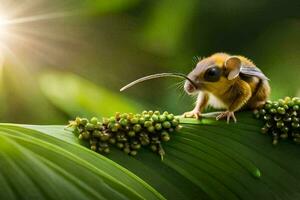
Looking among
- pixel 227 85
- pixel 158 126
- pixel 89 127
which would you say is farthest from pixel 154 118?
pixel 227 85

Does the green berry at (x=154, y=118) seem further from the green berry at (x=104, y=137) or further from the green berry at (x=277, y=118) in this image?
the green berry at (x=277, y=118)

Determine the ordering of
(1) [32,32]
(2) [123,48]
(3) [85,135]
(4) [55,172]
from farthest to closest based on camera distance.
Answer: (2) [123,48], (1) [32,32], (3) [85,135], (4) [55,172]

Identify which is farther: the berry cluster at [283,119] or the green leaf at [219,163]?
the berry cluster at [283,119]

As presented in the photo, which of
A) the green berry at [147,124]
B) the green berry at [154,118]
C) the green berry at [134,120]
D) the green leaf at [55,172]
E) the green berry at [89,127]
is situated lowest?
the green leaf at [55,172]

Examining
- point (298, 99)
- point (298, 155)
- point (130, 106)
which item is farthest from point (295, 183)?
point (130, 106)

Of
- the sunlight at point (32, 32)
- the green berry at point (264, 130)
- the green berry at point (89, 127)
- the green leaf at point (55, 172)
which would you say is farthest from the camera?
the sunlight at point (32, 32)

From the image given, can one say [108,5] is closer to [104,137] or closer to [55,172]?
[104,137]

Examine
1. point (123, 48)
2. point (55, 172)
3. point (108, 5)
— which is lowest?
point (55, 172)

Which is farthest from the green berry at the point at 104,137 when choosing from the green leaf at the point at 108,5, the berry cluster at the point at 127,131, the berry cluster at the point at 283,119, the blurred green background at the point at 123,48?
the green leaf at the point at 108,5
